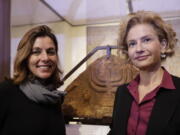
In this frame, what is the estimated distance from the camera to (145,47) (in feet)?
3.20

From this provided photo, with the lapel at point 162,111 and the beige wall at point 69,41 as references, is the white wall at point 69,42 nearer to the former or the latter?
the beige wall at point 69,41

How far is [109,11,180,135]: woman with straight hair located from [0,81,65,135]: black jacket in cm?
38

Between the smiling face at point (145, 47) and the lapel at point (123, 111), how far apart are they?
18cm

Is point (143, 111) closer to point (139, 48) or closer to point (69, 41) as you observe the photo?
point (139, 48)

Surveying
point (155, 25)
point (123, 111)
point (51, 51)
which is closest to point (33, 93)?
point (51, 51)

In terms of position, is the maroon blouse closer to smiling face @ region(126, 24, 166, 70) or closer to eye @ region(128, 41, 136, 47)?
smiling face @ region(126, 24, 166, 70)

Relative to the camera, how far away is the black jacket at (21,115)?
3.70 feet

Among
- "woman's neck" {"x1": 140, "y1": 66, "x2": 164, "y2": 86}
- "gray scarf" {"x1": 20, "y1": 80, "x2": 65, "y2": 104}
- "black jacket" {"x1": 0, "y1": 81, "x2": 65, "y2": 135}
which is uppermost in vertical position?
"woman's neck" {"x1": 140, "y1": 66, "x2": 164, "y2": 86}

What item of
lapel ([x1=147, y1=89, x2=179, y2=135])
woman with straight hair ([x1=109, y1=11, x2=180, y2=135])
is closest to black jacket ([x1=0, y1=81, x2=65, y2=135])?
woman with straight hair ([x1=109, y1=11, x2=180, y2=135])

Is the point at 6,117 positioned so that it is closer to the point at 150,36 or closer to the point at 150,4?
the point at 150,36

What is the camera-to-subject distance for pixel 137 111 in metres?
1.00

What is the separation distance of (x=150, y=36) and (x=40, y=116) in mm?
694

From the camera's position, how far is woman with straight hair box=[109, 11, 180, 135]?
0.93m

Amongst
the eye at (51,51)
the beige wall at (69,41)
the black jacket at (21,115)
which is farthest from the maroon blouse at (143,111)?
the beige wall at (69,41)
